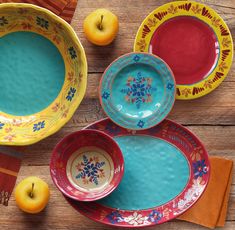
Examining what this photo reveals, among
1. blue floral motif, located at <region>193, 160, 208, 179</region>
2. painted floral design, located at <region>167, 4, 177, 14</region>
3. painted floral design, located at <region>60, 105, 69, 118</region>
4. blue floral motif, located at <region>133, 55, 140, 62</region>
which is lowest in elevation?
blue floral motif, located at <region>193, 160, 208, 179</region>

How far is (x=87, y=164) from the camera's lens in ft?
4.33

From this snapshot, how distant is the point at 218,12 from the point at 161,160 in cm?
36

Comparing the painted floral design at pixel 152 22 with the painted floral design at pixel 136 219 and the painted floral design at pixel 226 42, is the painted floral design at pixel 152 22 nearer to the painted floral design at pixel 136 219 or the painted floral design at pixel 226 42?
the painted floral design at pixel 226 42

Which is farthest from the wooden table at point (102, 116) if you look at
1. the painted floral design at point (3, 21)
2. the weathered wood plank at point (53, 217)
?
the painted floral design at point (3, 21)

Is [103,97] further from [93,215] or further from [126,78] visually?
[93,215]

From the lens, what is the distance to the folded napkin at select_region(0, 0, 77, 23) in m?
1.30

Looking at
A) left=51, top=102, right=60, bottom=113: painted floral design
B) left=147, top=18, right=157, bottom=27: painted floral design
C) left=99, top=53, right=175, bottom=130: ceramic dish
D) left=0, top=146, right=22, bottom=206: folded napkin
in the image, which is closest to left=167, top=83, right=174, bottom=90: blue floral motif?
left=99, top=53, right=175, bottom=130: ceramic dish

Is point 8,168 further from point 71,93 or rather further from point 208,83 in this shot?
point 208,83

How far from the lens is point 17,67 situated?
1300 mm

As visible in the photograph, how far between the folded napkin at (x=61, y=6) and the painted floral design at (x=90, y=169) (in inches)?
12.7

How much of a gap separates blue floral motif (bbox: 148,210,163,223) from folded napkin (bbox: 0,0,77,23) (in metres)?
0.48

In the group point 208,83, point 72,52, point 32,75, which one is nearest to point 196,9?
point 208,83

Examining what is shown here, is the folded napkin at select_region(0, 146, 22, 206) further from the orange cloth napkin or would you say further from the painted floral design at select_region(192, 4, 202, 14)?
the painted floral design at select_region(192, 4, 202, 14)

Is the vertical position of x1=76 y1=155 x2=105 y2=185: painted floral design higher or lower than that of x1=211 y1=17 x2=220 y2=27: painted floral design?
lower
